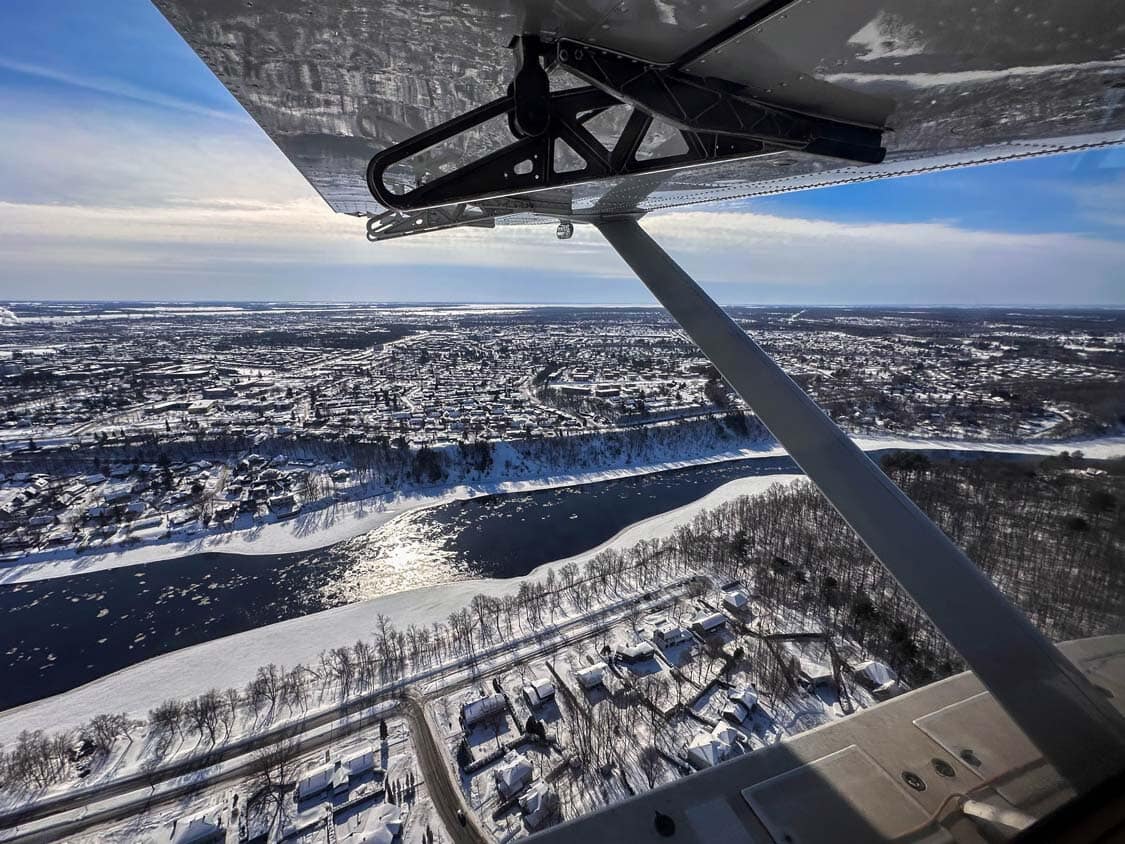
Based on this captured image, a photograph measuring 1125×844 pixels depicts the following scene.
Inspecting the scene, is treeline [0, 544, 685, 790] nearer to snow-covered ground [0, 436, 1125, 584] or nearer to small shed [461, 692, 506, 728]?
small shed [461, 692, 506, 728]

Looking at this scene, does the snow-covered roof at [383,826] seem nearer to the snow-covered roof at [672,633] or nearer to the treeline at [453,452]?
the snow-covered roof at [672,633]

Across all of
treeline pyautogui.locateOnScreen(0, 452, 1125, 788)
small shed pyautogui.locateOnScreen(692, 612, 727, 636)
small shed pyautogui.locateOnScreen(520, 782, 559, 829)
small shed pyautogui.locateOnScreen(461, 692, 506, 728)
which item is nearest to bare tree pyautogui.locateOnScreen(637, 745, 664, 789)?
treeline pyautogui.locateOnScreen(0, 452, 1125, 788)

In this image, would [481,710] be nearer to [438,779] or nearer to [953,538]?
[438,779]

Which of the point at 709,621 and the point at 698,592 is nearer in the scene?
the point at 709,621

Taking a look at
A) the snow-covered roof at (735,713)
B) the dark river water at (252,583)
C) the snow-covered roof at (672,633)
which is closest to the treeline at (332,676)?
the snow-covered roof at (672,633)

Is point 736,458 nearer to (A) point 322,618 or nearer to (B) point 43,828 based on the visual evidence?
(A) point 322,618

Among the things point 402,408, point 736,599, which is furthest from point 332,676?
point 402,408

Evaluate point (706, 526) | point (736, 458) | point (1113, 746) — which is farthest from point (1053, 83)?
point (736, 458)
